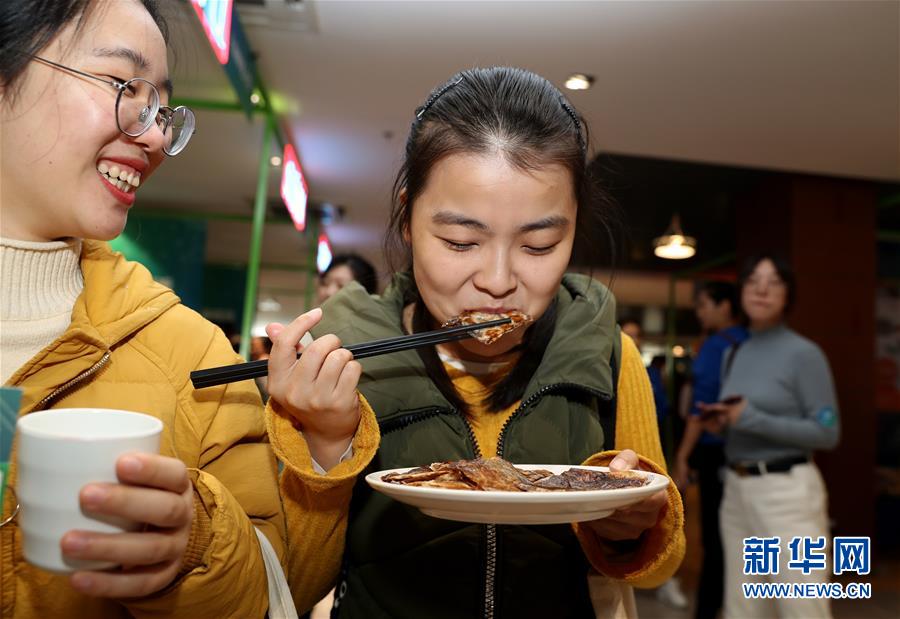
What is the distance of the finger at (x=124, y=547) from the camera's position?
603 mm

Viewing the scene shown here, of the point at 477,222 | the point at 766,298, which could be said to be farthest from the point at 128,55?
the point at 766,298

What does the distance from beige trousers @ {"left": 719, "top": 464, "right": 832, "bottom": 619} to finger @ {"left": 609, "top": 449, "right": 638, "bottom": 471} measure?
8.13ft

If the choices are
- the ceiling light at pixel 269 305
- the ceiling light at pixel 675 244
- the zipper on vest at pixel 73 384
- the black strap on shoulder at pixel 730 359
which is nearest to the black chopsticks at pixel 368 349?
the zipper on vest at pixel 73 384

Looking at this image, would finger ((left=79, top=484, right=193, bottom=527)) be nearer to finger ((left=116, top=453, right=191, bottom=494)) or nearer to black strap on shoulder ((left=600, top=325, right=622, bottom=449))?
finger ((left=116, top=453, right=191, bottom=494))

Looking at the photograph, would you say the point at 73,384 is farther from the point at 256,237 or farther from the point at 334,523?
the point at 256,237

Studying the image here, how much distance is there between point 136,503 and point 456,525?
27.4 inches

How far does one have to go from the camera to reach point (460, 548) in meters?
1.21

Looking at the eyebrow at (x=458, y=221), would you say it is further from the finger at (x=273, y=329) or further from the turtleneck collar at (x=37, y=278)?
the turtleneck collar at (x=37, y=278)

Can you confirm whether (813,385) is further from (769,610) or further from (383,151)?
(383,151)

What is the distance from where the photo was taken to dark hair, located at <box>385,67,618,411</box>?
1.19 meters

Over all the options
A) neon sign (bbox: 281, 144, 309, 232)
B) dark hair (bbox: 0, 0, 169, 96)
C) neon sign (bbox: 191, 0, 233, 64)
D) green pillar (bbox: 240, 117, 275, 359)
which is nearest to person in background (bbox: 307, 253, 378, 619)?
neon sign (bbox: 191, 0, 233, 64)

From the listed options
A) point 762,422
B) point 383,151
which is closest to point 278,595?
point 762,422

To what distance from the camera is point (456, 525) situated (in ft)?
4.02

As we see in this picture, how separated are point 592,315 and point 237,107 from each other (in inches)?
152
